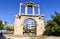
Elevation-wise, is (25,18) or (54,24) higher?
(25,18)

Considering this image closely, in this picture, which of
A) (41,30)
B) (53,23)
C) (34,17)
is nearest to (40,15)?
(34,17)

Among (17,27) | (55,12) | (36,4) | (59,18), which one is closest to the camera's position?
(59,18)

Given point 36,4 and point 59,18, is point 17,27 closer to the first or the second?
point 36,4

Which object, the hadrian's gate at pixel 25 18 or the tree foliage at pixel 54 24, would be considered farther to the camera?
the hadrian's gate at pixel 25 18

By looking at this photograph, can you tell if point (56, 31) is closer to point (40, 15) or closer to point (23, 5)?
point (40, 15)

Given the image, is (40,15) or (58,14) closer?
(58,14)

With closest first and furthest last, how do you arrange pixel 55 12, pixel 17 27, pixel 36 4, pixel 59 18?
pixel 59 18, pixel 55 12, pixel 17 27, pixel 36 4

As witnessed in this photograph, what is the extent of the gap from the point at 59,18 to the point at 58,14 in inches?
45.4

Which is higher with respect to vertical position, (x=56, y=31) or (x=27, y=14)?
(x=27, y=14)

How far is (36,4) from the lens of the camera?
1223 inches

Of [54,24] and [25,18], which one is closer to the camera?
Result: [54,24]

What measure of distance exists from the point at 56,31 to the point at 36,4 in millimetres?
8399

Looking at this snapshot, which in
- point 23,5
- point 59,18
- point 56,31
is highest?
point 23,5

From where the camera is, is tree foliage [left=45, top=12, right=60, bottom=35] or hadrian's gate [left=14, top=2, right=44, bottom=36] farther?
hadrian's gate [left=14, top=2, right=44, bottom=36]
